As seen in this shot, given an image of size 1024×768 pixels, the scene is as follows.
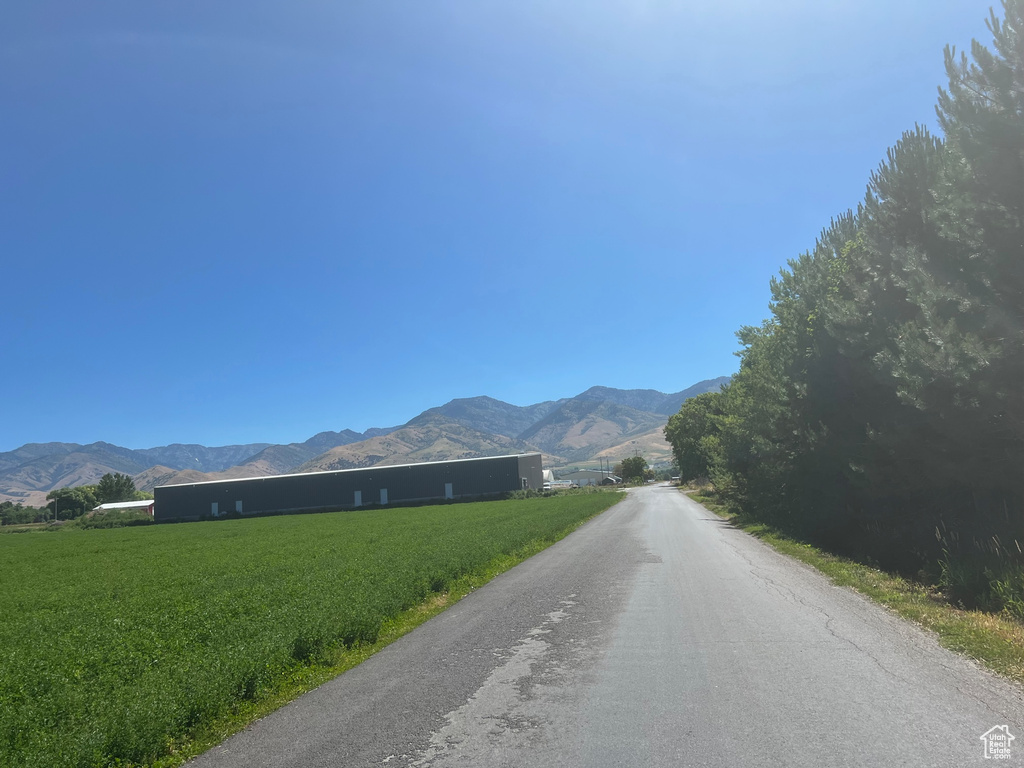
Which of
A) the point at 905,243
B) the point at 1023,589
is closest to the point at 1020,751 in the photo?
the point at 1023,589

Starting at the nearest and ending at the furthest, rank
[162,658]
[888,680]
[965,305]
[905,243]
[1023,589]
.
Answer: [888,680]
[162,658]
[1023,589]
[965,305]
[905,243]

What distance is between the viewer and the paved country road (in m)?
4.76

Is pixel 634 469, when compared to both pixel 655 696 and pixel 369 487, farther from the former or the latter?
pixel 655 696

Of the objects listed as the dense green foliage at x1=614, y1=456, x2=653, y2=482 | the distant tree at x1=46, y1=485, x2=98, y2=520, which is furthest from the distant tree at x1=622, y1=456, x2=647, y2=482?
the distant tree at x1=46, y1=485, x2=98, y2=520

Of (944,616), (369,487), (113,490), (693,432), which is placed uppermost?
(693,432)

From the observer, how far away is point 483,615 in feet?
35.5

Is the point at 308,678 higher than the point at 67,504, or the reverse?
the point at 67,504

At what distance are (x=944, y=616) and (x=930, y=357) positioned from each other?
186 inches

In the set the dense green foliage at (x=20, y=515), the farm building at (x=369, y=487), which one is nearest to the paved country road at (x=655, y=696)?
the farm building at (x=369, y=487)

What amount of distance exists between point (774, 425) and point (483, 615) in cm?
2031

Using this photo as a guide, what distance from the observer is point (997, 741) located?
4.66m

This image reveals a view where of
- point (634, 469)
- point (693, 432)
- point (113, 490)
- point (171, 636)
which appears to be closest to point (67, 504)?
point (113, 490)

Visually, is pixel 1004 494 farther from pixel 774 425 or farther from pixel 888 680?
pixel 774 425

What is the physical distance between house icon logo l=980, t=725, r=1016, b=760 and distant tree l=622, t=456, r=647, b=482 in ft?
479
